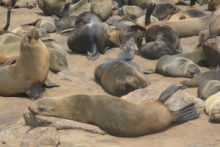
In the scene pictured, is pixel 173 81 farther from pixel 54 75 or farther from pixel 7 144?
pixel 7 144

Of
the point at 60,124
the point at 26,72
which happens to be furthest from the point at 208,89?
the point at 26,72

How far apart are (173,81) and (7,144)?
3.94 metres

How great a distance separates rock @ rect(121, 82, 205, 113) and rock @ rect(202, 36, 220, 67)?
106 inches

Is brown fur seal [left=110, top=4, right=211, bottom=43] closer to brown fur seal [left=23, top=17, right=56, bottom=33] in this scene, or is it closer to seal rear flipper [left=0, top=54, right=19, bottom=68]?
brown fur seal [left=23, top=17, right=56, bottom=33]

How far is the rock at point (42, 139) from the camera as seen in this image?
2725 mm

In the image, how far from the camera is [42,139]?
274 cm

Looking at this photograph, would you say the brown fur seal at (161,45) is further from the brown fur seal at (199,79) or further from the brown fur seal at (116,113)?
the brown fur seal at (116,113)

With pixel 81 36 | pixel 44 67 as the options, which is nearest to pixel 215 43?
pixel 81 36

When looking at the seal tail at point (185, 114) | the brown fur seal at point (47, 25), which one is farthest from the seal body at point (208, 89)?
the brown fur seal at point (47, 25)

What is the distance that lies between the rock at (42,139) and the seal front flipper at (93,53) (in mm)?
4355

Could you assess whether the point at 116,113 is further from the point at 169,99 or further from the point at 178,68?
the point at 178,68

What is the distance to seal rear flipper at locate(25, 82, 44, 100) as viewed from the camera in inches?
181

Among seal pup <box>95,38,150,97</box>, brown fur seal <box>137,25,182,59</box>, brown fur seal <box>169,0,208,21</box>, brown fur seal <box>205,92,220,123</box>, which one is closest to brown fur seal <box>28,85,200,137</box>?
brown fur seal <box>205,92,220,123</box>

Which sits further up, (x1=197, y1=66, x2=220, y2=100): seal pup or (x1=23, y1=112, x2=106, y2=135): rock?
(x1=23, y1=112, x2=106, y2=135): rock
